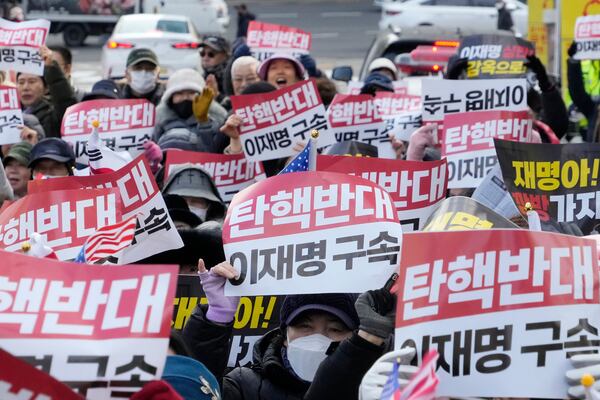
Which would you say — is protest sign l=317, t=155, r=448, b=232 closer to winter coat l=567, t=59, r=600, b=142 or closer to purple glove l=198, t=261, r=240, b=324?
purple glove l=198, t=261, r=240, b=324

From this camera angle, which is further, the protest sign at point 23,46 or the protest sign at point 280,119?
the protest sign at point 23,46

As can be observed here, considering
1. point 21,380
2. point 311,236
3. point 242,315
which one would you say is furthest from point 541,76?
point 21,380

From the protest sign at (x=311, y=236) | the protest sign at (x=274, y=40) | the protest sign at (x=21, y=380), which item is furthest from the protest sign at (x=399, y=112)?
the protest sign at (x=21, y=380)

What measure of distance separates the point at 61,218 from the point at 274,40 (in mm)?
7763

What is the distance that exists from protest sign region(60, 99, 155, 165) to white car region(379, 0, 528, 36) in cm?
1573

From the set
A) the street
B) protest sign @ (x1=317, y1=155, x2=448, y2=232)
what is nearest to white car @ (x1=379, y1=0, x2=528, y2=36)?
the street

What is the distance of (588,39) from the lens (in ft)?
34.5

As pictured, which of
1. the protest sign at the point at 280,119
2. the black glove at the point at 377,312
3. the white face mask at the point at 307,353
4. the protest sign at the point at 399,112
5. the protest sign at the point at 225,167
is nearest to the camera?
the black glove at the point at 377,312

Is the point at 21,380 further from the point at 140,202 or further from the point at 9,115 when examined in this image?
the point at 9,115

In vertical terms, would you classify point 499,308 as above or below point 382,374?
above

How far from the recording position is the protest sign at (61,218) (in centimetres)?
548

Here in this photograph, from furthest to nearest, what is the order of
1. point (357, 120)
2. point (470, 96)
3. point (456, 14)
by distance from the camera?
point (456, 14)
point (357, 120)
point (470, 96)

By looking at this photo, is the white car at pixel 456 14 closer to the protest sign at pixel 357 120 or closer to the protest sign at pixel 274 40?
the protest sign at pixel 274 40

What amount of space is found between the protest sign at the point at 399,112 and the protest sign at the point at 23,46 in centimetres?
232
